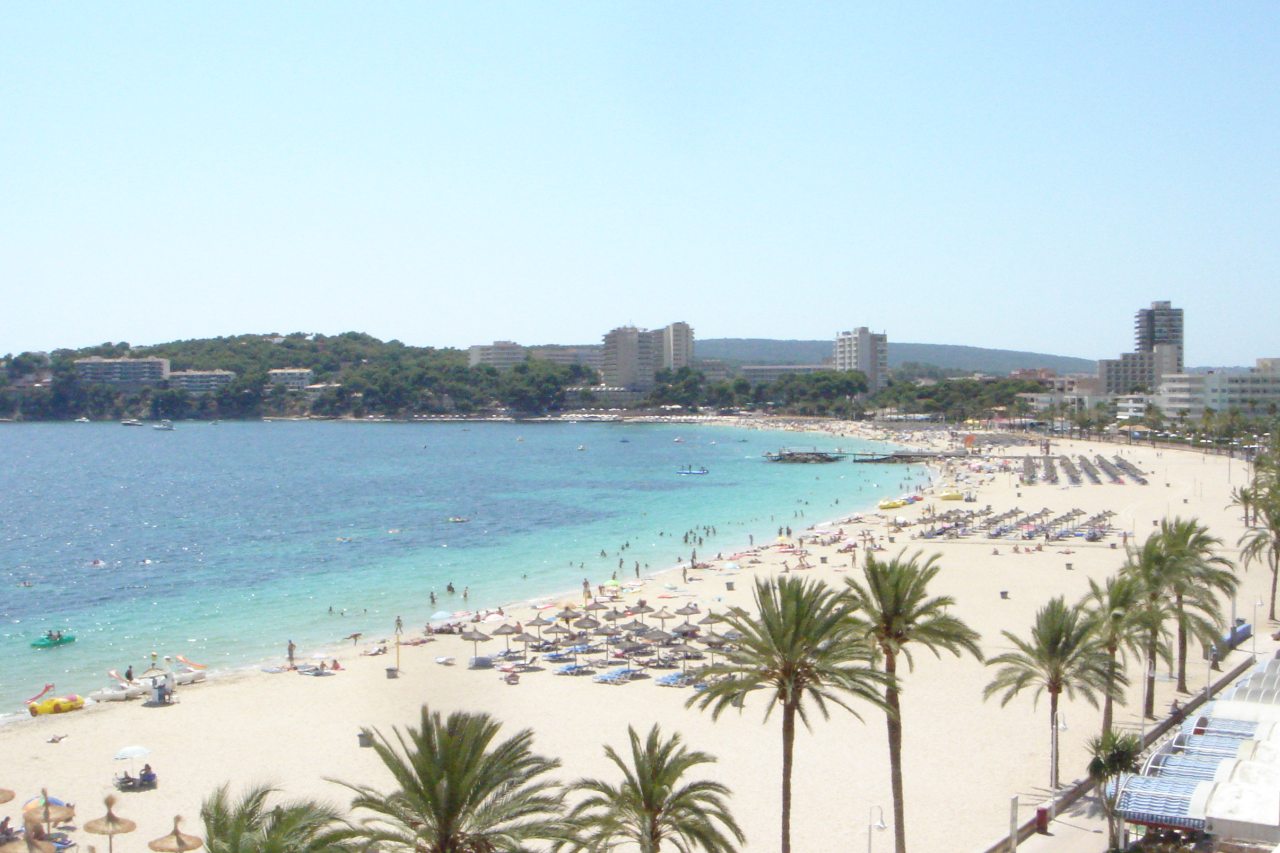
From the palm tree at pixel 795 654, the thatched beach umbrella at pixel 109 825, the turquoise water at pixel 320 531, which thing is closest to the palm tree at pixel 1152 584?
Result: the palm tree at pixel 795 654

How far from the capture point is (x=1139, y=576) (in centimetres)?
2103

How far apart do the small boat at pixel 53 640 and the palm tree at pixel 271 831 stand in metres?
28.1

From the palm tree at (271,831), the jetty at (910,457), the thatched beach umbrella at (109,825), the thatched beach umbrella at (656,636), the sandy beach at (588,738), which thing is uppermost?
the palm tree at (271,831)

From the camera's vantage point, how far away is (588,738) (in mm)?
23094

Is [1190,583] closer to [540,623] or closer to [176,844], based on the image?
[540,623]

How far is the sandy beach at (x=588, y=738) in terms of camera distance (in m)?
18.9

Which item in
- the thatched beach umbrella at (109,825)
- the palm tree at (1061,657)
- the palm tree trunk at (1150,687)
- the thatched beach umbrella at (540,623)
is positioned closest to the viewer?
the thatched beach umbrella at (109,825)

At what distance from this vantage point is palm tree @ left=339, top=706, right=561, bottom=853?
10422mm

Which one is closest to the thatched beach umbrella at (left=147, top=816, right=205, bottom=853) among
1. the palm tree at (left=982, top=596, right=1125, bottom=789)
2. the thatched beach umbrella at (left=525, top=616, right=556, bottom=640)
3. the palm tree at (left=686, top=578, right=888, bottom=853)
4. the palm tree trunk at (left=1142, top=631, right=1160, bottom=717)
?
the palm tree at (left=686, top=578, right=888, bottom=853)

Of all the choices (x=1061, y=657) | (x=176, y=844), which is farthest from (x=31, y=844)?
(x=1061, y=657)

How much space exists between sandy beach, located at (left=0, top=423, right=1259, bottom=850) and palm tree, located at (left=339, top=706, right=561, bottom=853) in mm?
7819

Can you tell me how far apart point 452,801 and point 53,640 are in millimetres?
30178

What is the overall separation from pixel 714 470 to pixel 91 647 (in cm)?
7440

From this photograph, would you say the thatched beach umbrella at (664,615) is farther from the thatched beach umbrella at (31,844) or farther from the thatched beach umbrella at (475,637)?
the thatched beach umbrella at (31,844)
